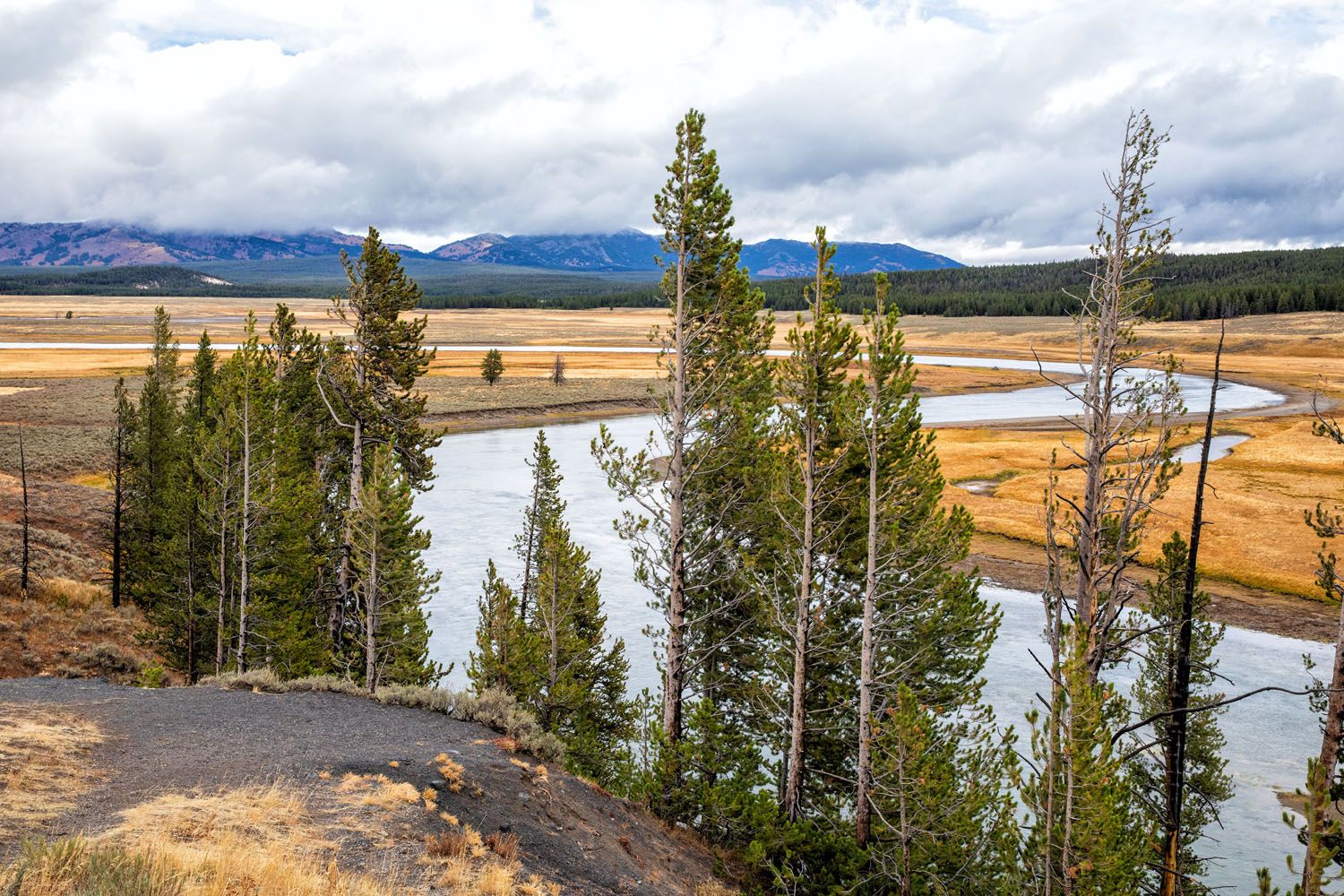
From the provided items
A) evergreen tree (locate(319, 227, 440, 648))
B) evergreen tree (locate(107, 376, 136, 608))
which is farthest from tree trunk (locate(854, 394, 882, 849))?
evergreen tree (locate(107, 376, 136, 608))

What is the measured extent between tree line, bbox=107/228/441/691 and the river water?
5086 mm

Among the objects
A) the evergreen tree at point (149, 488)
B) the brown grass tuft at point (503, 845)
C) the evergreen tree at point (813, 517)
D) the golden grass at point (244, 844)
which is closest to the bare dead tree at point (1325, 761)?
the evergreen tree at point (813, 517)

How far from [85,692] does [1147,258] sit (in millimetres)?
22099

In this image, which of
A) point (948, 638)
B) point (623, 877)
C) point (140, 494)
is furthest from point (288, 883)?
point (140, 494)

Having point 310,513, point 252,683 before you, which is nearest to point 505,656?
point 252,683

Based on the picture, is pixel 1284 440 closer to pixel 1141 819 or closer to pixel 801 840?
pixel 1141 819

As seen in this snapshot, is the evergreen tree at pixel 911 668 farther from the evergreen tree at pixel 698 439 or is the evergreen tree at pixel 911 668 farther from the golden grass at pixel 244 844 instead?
the golden grass at pixel 244 844

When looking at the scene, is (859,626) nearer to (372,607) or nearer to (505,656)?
(505,656)

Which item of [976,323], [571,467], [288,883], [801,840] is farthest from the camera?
[976,323]

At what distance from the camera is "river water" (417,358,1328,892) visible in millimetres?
21234

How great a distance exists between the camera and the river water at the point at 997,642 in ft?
69.7

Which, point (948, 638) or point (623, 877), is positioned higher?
point (948, 638)

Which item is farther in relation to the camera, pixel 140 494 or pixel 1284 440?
pixel 1284 440

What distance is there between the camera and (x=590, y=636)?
933 inches
